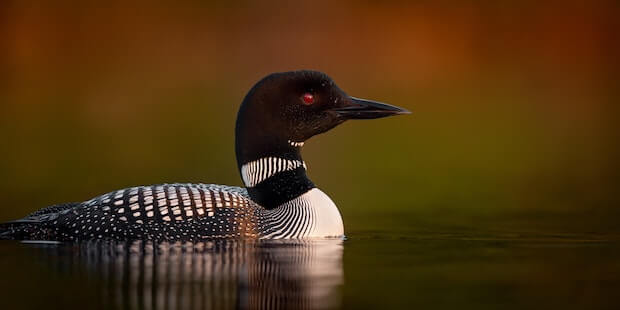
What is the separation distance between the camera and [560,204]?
806 cm

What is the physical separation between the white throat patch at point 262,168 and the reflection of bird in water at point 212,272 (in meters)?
0.45

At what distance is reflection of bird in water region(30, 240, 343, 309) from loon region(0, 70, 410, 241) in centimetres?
10

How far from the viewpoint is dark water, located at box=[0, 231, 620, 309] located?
13.6 feet

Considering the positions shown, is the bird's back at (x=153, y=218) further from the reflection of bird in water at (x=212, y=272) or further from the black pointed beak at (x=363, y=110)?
the black pointed beak at (x=363, y=110)

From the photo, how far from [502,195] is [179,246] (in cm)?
377

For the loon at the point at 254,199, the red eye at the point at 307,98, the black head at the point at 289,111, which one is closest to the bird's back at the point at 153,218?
the loon at the point at 254,199

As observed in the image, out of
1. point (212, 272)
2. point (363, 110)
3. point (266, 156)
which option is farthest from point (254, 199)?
point (212, 272)

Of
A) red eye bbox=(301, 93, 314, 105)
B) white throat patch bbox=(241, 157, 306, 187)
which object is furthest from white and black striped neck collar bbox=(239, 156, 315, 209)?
red eye bbox=(301, 93, 314, 105)

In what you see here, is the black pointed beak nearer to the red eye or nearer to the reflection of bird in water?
the red eye

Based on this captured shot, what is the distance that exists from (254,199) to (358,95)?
9.92m

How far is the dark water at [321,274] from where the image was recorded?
13.6 feet

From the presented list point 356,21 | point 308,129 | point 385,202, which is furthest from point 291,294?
point 356,21

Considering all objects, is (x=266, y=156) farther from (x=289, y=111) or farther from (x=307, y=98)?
(x=307, y=98)

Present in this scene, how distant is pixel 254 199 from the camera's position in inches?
240
